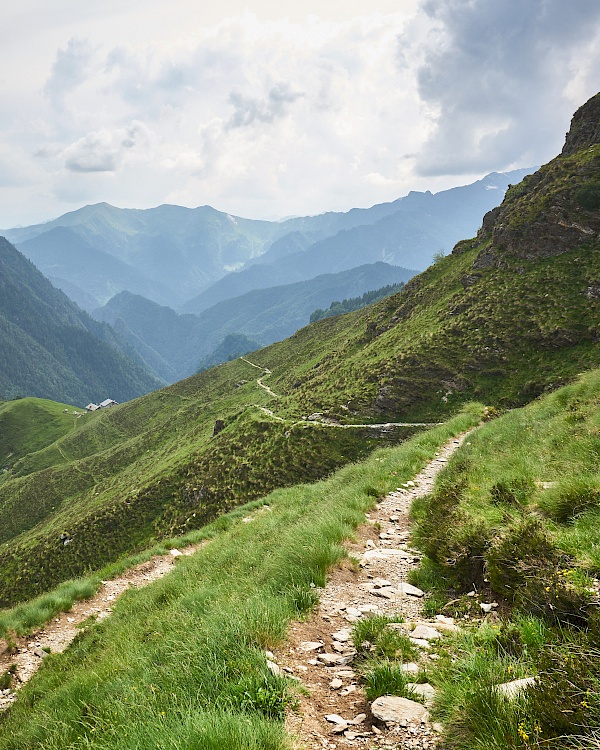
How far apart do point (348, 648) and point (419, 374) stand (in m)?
38.6

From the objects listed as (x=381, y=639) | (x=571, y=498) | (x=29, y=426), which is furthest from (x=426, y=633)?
(x=29, y=426)

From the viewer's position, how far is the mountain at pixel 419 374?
36469mm

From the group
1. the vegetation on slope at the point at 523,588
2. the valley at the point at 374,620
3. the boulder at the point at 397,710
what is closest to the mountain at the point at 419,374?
the valley at the point at 374,620

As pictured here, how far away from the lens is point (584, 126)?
57.6 metres

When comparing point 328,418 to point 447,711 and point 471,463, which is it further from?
point 447,711

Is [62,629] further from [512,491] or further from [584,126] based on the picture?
[584,126]

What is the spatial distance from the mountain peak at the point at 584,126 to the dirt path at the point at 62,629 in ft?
241

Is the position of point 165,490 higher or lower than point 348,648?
lower

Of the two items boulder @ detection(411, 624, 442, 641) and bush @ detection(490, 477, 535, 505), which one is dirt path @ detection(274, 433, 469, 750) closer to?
boulder @ detection(411, 624, 442, 641)

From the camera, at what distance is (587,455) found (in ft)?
28.2

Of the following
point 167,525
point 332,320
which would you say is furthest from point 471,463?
point 332,320

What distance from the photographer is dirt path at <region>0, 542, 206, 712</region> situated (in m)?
10.7

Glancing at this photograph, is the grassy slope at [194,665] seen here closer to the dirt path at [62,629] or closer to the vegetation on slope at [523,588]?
the dirt path at [62,629]

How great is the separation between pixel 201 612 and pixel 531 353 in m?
38.8
